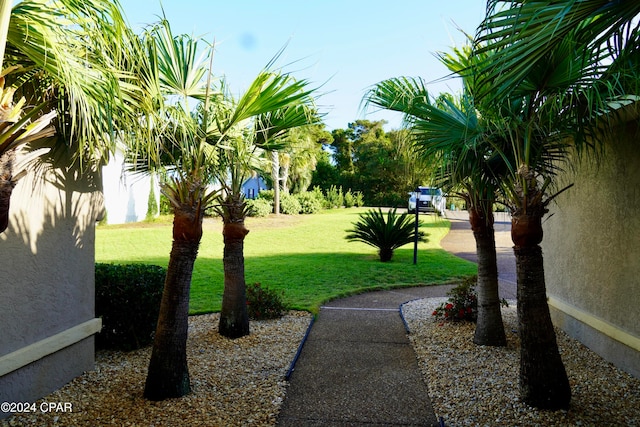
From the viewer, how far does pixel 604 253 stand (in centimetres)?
537

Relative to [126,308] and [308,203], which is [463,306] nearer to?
[126,308]

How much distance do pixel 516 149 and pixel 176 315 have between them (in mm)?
3377

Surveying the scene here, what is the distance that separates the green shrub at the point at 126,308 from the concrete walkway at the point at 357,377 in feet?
6.15

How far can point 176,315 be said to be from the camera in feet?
13.5

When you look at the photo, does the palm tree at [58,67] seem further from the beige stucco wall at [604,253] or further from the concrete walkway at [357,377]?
the beige stucco wall at [604,253]

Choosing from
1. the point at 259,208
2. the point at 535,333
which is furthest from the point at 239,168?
the point at 259,208

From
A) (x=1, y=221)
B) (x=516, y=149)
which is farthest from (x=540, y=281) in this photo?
(x=1, y=221)

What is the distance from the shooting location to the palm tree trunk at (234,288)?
19.8 ft

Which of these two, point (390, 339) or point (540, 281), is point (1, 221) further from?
point (390, 339)

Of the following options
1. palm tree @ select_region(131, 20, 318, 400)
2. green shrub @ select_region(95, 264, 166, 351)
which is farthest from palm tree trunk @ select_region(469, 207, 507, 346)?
green shrub @ select_region(95, 264, 166, 351)

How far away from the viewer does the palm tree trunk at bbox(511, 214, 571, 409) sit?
3805mm

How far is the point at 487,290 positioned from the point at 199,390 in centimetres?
357

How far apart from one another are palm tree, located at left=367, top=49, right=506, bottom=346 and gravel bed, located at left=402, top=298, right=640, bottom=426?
59 centimetres

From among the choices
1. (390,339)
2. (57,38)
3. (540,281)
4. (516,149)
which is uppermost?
(57,38)
